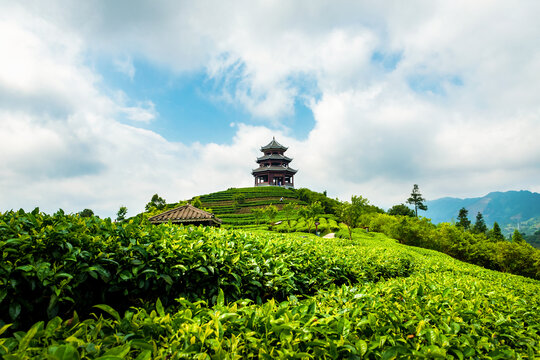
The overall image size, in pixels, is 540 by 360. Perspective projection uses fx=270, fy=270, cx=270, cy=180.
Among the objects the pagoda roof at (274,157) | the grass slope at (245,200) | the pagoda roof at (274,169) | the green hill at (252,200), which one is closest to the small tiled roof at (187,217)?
the grass slope at (245,200)

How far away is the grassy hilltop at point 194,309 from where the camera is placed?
5.33 ft

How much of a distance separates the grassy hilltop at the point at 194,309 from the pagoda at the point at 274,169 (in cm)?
5585

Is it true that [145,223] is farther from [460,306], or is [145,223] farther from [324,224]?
[324,224]

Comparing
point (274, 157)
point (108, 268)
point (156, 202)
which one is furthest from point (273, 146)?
point (108, 268)

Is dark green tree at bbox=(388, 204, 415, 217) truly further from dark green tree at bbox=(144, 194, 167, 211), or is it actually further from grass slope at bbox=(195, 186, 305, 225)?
dark green tree at bbox=(144, 194, 167, 211)

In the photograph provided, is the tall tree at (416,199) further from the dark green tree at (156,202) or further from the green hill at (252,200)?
the dark green tree at (156,202)

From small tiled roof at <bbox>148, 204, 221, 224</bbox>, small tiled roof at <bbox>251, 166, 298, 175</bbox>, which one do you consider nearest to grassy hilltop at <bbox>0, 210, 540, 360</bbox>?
small tiled roof at <bbox>148, 204, 221, 224</bbox>

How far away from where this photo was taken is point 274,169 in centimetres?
5941

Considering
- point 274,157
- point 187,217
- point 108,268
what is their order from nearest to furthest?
point 108,268, point 187,217, point 274,157

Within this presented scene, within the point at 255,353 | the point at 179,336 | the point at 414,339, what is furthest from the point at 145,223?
the point at 414,339

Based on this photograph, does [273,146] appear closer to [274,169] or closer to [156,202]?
[274,169]

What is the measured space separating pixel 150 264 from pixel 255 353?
5.50 feet

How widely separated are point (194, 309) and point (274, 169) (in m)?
57.3

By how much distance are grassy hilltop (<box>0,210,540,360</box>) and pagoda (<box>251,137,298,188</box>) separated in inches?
2199
